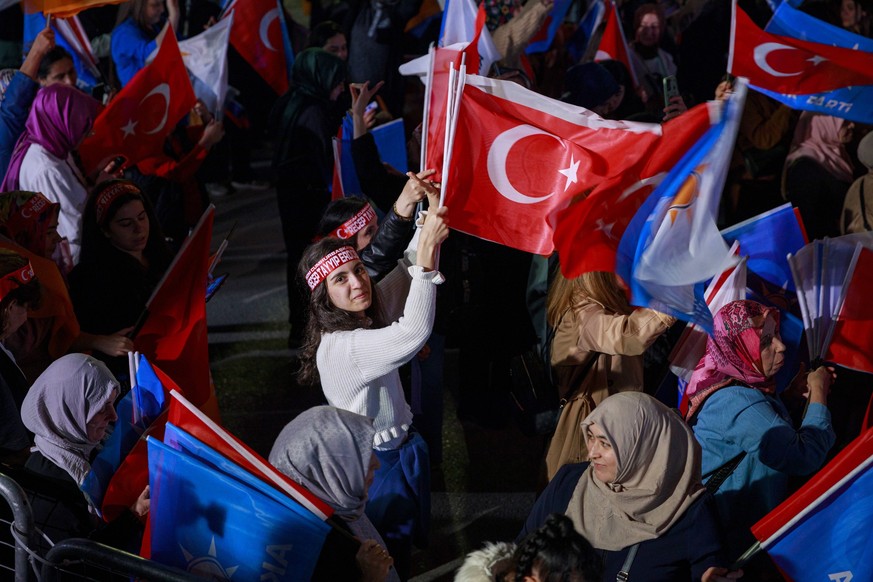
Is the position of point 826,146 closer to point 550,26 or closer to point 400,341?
point 550,26

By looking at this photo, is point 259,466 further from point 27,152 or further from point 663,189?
point 27,152

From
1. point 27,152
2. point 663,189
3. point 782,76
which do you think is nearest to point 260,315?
point 27,152

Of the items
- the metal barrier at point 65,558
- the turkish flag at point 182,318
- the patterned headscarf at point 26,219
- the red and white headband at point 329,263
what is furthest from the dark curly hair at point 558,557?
the patterned headscarf at point 26,219

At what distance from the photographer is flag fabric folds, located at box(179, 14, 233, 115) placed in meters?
8.34

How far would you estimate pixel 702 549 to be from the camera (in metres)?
3.56

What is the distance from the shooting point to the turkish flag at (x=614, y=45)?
9312 mm

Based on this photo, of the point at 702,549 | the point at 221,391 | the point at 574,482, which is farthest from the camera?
the point at 221,391

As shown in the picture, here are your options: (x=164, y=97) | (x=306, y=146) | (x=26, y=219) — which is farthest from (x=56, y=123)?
(x=306, y=146)

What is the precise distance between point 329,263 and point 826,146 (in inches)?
217

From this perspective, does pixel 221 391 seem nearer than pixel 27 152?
No

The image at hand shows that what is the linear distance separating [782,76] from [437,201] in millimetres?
2874

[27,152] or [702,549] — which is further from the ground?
[27,152]

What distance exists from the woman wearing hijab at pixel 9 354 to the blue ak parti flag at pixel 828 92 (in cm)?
421

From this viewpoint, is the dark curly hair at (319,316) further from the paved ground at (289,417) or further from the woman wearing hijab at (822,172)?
the woman wearing hijab at (822,172)
